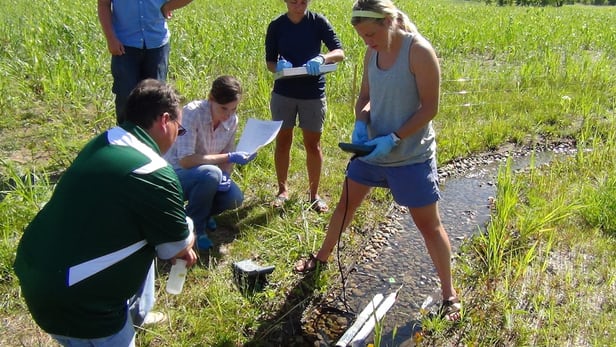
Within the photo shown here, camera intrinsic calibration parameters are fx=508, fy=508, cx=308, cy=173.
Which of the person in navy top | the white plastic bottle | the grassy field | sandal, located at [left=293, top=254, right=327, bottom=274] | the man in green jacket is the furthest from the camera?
the person in navy top

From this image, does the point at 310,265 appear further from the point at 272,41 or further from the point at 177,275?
the point at 272,41

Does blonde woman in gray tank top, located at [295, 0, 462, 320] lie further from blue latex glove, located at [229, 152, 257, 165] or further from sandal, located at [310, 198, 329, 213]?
sandal, located at [310, 198, 329, 213]

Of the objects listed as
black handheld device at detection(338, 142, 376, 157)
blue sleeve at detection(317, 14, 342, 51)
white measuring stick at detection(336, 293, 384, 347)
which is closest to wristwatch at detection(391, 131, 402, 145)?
black handheld device at detection(338, 142, 376, 157)

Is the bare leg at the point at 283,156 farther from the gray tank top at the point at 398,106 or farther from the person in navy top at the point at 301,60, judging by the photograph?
the gray tank top at the point at 398,106

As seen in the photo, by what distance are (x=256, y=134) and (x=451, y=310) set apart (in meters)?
1.55

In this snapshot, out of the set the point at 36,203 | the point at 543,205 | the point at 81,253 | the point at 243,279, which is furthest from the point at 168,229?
the point at 543,205

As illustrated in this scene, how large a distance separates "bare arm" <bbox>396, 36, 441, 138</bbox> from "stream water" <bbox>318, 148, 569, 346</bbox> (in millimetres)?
1033

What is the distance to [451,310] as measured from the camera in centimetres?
260

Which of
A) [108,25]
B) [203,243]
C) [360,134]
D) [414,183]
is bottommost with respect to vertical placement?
[203,243]

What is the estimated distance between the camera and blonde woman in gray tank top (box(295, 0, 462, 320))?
7.30 feet

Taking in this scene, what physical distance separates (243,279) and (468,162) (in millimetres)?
2890

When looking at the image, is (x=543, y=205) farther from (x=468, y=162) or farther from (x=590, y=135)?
(x=590, y=135)

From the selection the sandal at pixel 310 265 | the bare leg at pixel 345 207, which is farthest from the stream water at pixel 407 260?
the bare leg at pixel 345 207

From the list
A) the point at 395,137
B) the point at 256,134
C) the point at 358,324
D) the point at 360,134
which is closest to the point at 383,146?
the point at 395,137
